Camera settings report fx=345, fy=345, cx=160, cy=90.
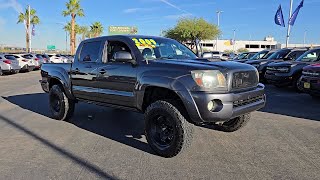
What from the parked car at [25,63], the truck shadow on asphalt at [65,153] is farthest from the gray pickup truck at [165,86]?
the parked car at [25,63]

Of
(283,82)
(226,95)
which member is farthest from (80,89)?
(283,82)

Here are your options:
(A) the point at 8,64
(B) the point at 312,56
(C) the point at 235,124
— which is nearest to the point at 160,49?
(C) the point at 235,124

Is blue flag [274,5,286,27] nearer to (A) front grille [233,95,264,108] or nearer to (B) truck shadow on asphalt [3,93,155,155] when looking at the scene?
(B) truck shadow on asphalt [3,93,155,155]

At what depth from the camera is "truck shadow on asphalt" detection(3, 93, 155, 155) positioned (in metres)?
6.35

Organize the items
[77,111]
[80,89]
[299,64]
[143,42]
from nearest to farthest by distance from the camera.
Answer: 1. [143,42]
2. [80,89]
3. [77,111]
4. [299,64]

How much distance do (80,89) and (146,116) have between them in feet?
7.48

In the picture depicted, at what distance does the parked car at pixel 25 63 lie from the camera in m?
28.2

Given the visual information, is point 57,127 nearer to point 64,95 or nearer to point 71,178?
point 64,95

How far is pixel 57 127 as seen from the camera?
730 cm

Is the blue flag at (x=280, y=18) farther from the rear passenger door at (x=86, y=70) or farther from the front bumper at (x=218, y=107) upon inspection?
the front bumper at (x=218, y=107)

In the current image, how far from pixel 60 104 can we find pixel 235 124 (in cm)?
396

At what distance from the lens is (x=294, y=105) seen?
9.88 meters

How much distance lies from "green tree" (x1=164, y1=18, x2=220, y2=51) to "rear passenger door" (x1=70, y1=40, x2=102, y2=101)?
175ft

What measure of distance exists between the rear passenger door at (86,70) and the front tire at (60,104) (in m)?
0.48
